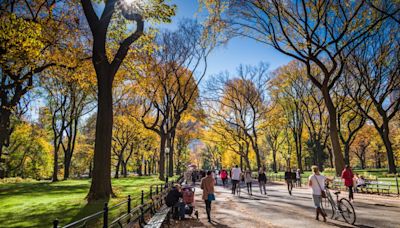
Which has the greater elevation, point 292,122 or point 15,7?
point 15,7

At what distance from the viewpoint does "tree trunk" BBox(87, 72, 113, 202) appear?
12469mm

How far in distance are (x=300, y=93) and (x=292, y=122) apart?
9.84 metres

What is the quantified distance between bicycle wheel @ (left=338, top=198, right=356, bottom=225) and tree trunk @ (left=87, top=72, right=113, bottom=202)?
31.2 feet

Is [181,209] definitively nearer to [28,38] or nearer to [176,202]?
[176,202]

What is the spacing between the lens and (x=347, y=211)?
29.1 feet

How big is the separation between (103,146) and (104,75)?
3.37 m

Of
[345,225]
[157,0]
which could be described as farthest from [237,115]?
[345,225]

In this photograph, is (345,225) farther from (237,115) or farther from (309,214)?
(237,115)

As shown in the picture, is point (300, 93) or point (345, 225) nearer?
point (345, 225)

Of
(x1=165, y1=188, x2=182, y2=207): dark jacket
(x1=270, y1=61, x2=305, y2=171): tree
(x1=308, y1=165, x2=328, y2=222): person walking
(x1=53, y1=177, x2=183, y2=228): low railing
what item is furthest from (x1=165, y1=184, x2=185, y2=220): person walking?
(x1=270, y1=61, x2=305, y2=171): tree

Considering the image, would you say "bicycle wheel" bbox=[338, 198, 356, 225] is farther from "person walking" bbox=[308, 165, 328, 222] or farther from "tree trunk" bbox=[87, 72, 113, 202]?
"tree trunk" bbox=[87, 72, 113, 202]

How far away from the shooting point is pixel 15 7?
1666cm

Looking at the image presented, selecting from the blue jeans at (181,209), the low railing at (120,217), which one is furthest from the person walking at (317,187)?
the low railing at (120,217)

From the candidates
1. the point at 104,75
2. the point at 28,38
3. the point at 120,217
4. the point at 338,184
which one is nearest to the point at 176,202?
the point at 120,217
